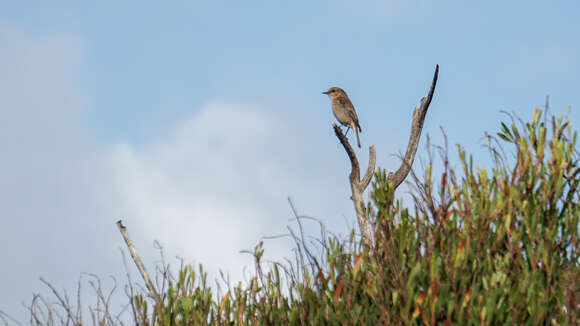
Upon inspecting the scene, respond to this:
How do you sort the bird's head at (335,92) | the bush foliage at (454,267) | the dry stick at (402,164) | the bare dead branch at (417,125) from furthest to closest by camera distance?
the bird's head at (335,92) → the bare dead branch at (417,125) → the dry stick at (402,164) → the bush foliage at (454,267)

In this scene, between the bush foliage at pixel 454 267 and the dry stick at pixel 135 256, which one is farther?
the dry stick at pixel 135 256

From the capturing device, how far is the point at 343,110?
20484 millimetres

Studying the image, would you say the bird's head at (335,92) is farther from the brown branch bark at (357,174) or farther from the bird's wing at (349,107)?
the brown branch bark at (357,174)

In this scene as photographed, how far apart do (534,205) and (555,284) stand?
123 cm

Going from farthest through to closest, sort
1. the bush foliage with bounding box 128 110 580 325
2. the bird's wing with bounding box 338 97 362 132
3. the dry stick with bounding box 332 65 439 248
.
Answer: the bird's wing with bounding box 338 97 362 132 < the dry stick with bounding box 332 65 439 248 < the bush foliage with bounding box 128 110 580 325

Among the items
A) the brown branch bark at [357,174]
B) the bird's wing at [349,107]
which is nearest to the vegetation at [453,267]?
the brown branch bark at [357,174]

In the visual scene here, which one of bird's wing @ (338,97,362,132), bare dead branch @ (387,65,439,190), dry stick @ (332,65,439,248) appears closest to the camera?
dry stick @ (332,65,439,248)

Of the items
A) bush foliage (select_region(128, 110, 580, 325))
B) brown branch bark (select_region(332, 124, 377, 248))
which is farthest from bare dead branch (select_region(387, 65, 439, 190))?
bush foliage (select_region(128, 110, 580, 325))

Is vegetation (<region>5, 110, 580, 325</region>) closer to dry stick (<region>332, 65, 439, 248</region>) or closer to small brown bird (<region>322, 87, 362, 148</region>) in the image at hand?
dry stick (<region>332, 65, 439, 248</region>)

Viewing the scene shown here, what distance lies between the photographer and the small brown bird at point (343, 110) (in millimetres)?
20281

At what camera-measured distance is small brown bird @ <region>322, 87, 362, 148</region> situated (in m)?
20.3

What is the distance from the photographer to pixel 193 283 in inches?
385

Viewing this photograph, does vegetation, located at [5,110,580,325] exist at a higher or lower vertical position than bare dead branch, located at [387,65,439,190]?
lower

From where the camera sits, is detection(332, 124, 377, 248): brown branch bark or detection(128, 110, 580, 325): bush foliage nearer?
detection(128, 110, 580, 325): bush foliage
